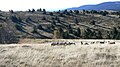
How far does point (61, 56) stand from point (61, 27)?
11052cm

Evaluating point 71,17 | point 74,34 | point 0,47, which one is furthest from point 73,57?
point 71,17

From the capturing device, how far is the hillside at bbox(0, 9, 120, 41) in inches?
4476

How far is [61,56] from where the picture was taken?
33.7m

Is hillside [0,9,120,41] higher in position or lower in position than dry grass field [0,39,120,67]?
lower

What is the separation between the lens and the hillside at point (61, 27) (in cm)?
11369

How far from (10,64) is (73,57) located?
792cm

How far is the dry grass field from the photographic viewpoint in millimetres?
31406

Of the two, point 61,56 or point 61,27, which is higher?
point 61,56

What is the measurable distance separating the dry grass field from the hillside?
191ft

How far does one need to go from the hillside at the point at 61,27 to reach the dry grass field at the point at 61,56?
5811 cm

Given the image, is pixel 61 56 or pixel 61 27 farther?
pixel 61 27

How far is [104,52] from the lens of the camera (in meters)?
34.3

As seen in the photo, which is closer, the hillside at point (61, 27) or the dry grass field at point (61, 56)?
the dry grass field at point (61, 56)

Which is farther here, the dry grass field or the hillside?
the hillside
